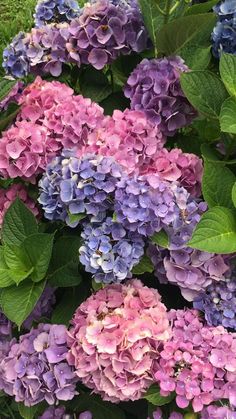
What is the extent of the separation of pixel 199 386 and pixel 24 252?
502 mm

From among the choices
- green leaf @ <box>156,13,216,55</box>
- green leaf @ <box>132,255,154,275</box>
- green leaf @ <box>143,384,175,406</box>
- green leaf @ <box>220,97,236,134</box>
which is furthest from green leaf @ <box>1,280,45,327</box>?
green leaf @ <box>156,13,216,55</box>

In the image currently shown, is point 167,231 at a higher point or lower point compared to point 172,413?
higher

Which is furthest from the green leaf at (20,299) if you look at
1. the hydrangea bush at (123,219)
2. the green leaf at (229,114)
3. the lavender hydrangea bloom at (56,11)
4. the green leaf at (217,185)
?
the lavender hydrangea bloom at (56,11)

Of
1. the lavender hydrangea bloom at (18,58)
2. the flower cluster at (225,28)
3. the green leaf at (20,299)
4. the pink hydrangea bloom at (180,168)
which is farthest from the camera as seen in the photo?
the lavender hydrangea bloom at (18,58)

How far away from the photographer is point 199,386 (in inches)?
55.2

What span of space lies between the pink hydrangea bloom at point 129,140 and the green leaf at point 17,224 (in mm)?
213

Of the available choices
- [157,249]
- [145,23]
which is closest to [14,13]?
[145,23]

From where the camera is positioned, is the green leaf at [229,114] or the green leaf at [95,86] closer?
the green leaf at [229,114]

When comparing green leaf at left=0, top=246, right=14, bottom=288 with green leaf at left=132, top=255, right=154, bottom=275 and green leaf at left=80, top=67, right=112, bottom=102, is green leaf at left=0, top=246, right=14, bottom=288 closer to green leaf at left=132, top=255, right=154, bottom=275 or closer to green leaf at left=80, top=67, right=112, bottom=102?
green leaf at left=132, top=255, right=154, bottom=275

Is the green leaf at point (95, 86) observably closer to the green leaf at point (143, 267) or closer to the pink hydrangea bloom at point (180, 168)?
the pink hydrangea bloom at point (180, 168)

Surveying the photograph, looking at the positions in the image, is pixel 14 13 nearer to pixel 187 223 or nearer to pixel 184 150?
pixel 184 150

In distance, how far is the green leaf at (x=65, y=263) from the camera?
5.06ft

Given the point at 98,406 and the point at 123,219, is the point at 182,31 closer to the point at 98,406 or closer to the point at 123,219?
the point at 123,219

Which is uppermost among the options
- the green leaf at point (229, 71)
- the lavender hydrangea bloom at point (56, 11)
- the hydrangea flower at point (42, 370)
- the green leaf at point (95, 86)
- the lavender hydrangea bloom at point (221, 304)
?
the lavender hydrangea bloom at point (56, 11)
